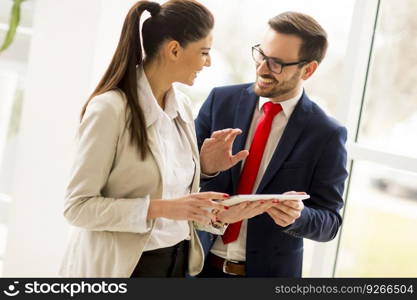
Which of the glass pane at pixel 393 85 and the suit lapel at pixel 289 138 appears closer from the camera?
the suit lapel at pixel 289 138

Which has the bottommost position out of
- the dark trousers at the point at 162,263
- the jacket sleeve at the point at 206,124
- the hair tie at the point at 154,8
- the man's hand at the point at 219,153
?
the dark trousers at the point at 162,263

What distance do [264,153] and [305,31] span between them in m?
0.49

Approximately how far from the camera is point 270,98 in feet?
7.80

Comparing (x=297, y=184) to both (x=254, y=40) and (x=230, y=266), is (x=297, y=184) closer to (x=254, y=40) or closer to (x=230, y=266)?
(x=230, y=266)

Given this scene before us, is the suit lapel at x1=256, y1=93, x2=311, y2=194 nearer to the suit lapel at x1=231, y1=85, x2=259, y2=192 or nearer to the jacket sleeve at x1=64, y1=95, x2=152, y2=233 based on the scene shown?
the suit lapel at x1=231, y1=85, x2=259, y2=192

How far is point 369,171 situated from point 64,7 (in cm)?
163

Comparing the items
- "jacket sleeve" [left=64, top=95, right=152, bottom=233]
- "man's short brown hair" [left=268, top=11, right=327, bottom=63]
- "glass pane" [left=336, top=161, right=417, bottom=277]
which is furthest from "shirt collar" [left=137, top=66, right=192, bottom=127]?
"glass pane" [left=336, top=161, right=417, bottom=277]

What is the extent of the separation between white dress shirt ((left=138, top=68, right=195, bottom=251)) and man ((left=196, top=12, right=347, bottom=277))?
0.58 ft

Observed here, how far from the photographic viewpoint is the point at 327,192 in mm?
2314

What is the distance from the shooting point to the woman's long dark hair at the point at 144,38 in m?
1.94

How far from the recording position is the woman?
188cm

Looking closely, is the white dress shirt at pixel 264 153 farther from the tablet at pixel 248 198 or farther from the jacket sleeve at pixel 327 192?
the tablet at pixel 248 198

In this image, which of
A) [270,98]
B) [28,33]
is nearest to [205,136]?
[270,98]

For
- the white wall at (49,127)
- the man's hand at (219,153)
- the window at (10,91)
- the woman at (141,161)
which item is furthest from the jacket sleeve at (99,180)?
the window at (10,91)
